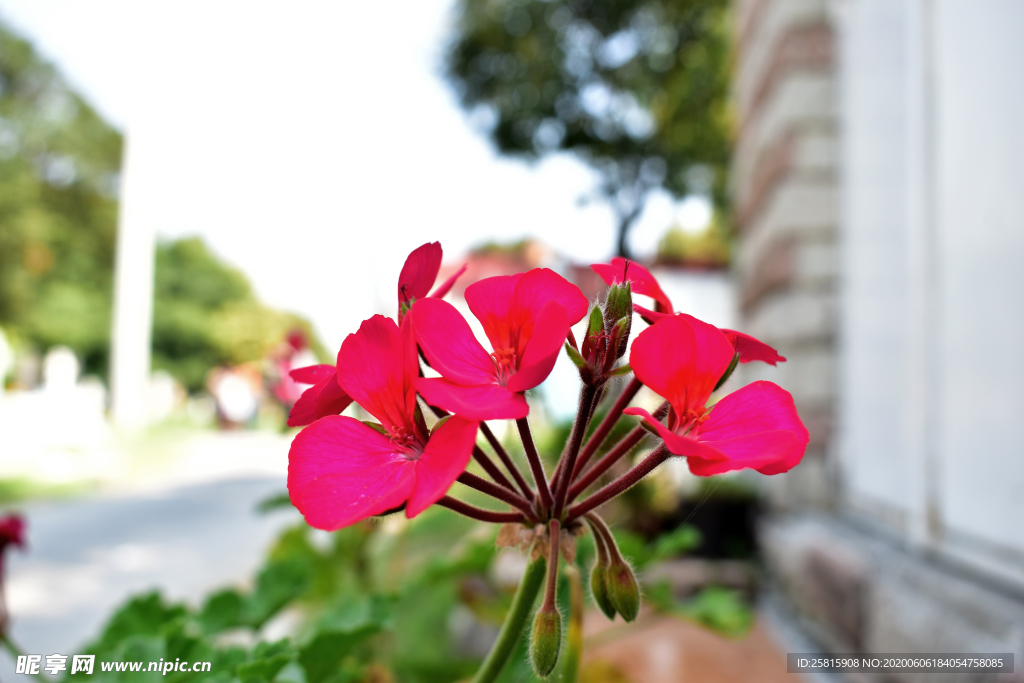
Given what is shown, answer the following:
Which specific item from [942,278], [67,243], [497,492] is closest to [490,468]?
[497,492]

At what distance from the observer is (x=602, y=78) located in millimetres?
8289

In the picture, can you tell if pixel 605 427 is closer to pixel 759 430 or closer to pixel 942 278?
pixel 759 430

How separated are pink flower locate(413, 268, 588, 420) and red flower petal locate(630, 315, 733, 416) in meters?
0.04

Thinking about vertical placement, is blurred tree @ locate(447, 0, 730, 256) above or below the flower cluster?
above

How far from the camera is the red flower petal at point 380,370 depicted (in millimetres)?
278

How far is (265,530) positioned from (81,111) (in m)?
24.2

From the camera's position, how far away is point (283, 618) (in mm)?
1711

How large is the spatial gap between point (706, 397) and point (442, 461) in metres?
0.12

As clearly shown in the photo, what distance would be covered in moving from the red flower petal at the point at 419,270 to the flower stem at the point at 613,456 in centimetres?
13

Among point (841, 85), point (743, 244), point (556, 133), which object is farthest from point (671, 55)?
point (841, 85)

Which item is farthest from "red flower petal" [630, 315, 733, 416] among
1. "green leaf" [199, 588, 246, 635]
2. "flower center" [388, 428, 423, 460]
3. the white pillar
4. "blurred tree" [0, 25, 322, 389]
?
"blurred tree" [0, 25, 322, 389]

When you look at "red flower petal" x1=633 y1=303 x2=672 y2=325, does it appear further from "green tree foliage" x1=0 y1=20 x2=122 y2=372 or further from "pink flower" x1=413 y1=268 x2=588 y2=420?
"green tree foliage" x1=0 y1=20 x2=122 y2=372

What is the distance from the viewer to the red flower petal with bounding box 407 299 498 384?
0.27 m

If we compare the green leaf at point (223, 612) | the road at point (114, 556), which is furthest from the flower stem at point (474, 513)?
the road at point (114, 556)
